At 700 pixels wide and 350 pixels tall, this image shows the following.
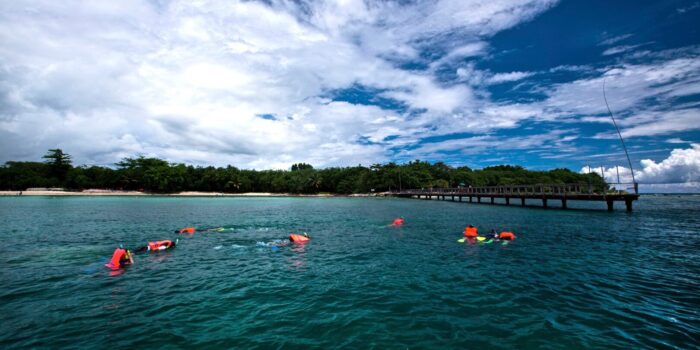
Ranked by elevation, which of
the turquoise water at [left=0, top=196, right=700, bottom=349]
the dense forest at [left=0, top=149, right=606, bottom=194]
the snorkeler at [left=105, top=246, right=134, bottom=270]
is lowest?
the turquoise water at [left=0, top=196, right=700, bottom=349]

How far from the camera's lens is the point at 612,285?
11.9 metres

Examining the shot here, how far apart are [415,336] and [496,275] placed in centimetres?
713

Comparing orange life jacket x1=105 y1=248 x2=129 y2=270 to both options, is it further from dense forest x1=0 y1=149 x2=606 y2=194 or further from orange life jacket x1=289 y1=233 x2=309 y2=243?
dense forest x1=0 y1=149 x2=606 y2=194

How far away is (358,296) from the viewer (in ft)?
35.7

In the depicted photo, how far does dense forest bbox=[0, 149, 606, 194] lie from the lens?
5079 inches

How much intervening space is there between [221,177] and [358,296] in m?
145

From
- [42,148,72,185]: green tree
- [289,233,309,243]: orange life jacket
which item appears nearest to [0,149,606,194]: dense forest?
[42,148,72,185]: green tree

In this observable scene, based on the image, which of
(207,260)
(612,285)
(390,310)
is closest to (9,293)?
(207,260)

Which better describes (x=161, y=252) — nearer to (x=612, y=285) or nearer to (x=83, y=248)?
(x=83, y=248)

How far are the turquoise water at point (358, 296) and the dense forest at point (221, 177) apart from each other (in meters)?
118

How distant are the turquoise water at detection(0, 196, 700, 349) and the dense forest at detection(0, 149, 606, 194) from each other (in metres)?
118

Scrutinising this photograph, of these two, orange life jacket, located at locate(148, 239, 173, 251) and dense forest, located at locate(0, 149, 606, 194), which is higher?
dense forest, located at locate(0, 149, 606, 194)

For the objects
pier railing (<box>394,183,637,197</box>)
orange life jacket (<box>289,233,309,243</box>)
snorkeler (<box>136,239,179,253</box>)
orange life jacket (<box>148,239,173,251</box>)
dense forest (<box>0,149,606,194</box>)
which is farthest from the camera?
dense forest (<box>0,149,606,194</box>)

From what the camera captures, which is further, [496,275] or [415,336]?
[496,275]
